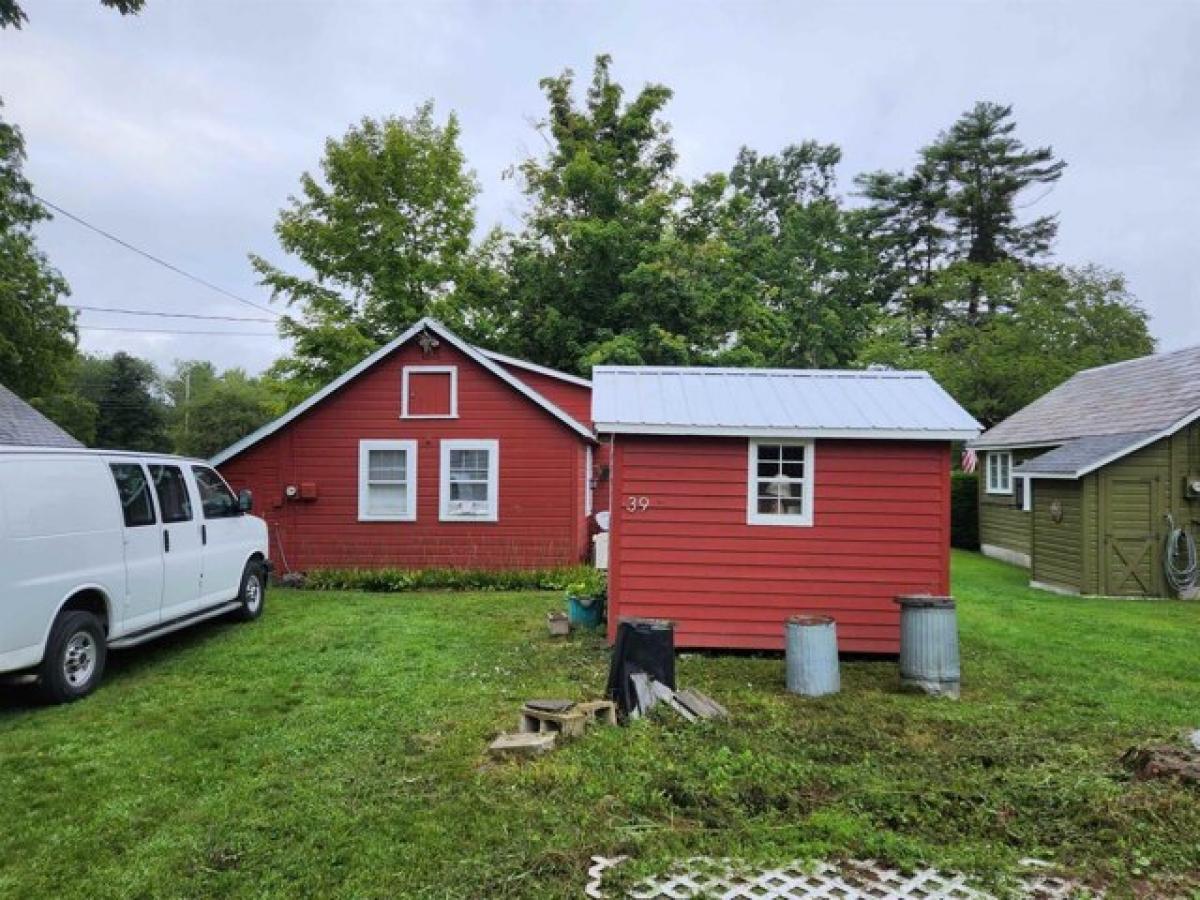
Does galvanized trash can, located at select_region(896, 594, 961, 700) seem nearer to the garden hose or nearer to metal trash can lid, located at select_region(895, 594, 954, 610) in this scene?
A: metal trash can lid, located at select_region(895, 594, 954, 610)

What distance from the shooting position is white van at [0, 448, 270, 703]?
5.27 meters

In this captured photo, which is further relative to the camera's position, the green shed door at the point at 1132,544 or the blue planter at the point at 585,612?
the green shed door at the point at 1132,544

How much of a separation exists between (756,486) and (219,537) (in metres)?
6.06

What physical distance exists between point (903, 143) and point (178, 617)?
37729 millimetres

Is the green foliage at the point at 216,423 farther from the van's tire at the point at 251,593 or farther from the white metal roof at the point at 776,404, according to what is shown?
the white metal roof at the point at 776,404

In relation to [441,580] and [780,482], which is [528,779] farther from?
[441,580]

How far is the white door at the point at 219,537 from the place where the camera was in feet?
25.7

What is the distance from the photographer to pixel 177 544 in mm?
7203

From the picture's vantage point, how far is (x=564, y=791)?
4074 mm

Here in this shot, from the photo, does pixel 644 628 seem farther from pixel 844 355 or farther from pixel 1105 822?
pixel 844 355

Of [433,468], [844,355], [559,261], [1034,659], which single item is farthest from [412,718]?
[844,355]

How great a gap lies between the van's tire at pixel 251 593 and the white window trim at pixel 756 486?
20.3ft

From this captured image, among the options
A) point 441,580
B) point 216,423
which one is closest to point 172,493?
point 441,580

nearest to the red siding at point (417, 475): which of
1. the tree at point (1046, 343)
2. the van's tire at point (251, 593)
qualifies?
the van's tire at point (251, 593)
